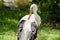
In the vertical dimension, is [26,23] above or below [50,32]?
above

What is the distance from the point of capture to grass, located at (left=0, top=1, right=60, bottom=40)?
7.12 m

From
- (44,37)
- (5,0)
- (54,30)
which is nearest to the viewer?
(44,37)

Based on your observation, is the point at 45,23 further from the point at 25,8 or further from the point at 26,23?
the point at 26,23

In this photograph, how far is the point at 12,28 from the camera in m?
7.52

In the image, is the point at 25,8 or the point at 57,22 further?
the point at 25,8

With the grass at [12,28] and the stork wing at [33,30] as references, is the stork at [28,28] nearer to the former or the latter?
the stork wing at [33,30]

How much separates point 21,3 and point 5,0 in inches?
18.7

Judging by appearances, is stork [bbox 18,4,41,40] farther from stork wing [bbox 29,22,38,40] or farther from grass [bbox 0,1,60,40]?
grass [bbox 0,1,60,40]

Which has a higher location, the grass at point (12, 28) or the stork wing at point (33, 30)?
the stork wing at point (33, 30)

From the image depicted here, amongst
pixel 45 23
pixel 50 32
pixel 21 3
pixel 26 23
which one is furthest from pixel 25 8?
pixel 26 23

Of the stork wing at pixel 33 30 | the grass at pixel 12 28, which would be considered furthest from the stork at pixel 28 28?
the grass at pixel 12 28

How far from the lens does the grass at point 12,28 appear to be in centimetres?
712

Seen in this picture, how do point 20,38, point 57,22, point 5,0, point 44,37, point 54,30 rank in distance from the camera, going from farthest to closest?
point 5,0, point 57,22, point 54,30, point 44,37, point 20,38

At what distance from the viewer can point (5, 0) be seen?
870cm
